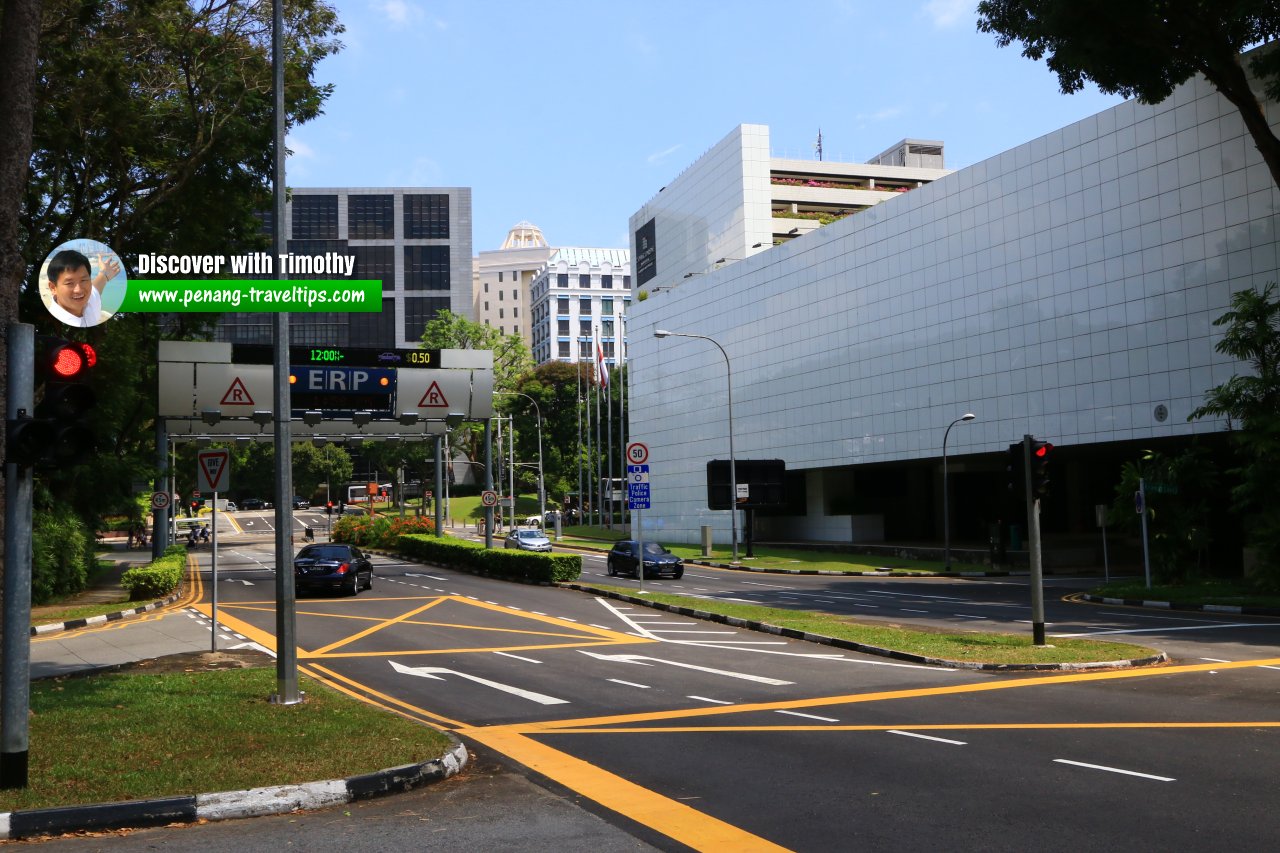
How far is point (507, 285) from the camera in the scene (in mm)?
176625

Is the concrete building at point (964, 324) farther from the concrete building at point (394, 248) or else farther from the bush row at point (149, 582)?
the concrete building at point (394, 248)

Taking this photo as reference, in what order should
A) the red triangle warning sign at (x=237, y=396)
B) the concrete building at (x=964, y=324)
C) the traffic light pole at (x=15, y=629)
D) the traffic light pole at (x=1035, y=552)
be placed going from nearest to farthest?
the traffic light pole at (x=15, y=629) → the traffic light pole at (x=1035, y=552) → the red triangle warning sign at (x=237, y=396) → the concrete building at (x=964, y=324)

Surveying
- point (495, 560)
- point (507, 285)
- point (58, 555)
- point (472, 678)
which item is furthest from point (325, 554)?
point (507, 285)

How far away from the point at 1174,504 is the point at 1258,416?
4.01 m

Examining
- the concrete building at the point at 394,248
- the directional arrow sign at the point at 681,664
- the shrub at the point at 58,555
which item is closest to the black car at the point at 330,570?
the shrub at the point at 58,555

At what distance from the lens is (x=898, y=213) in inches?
2269

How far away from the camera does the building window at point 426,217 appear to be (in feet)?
395

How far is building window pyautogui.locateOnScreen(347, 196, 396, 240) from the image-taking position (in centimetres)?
11900

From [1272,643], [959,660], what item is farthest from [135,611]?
[1272,643]

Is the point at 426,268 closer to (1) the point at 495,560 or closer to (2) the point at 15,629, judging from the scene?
(1) the point at 495,560

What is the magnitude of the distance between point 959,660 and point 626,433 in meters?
90.1

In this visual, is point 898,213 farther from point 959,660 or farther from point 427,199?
point 427,199

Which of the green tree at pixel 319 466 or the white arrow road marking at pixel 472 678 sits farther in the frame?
the green tree at pixel 319 466

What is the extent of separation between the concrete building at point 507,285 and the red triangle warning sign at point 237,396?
136 meters
